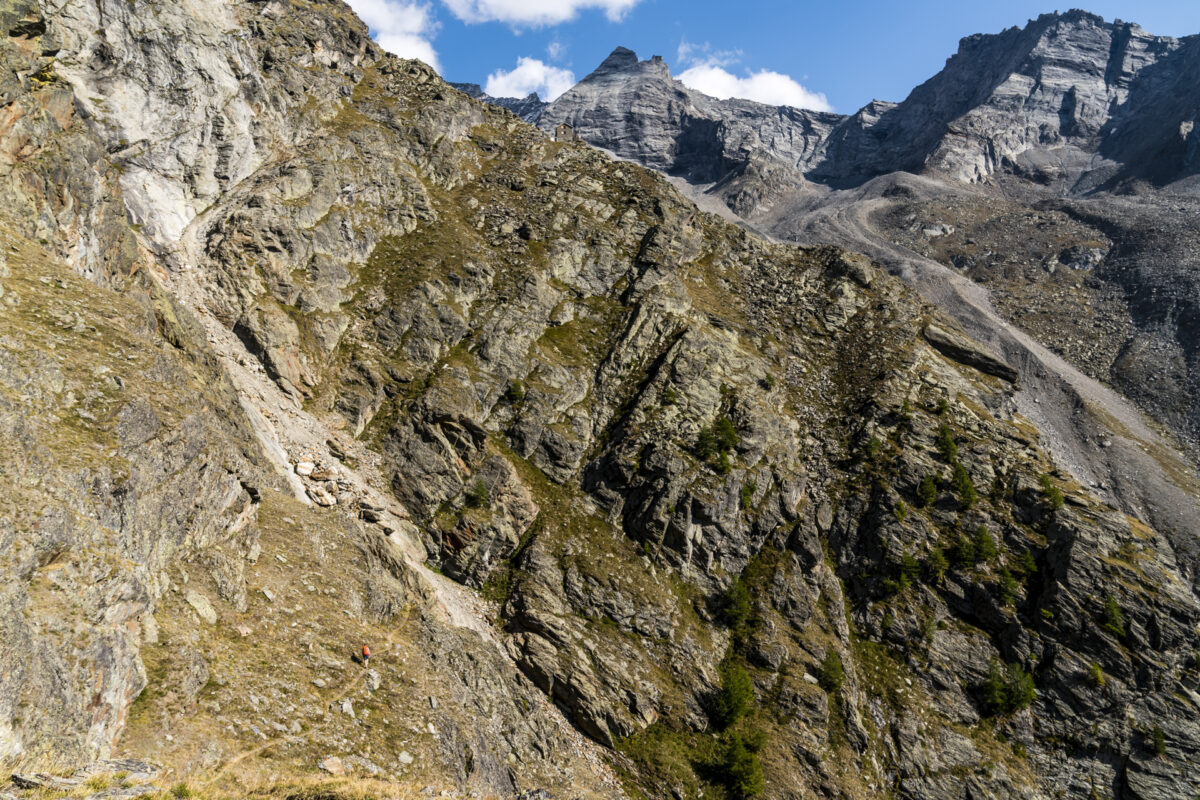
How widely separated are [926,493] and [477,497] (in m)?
37.5

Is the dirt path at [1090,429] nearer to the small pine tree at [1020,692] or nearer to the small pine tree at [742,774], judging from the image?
the small pine tree at [1020,692]

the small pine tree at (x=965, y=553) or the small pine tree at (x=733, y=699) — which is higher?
the small pine tree at (x=965, y=553)

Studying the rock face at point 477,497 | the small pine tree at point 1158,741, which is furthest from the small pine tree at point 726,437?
the small pine tree at point 1158,741

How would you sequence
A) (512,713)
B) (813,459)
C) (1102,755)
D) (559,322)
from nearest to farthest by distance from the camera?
1. (512,713)
2. (1102,755)
3. (813,459)
4. (559,322)

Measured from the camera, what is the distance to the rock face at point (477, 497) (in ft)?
64.2

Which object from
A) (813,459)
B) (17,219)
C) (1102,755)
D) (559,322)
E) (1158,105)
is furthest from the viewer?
(1158,105)

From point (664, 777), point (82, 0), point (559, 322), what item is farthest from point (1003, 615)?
point (82, 0)

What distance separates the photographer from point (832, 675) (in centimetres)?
3738

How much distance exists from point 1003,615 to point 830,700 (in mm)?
15323

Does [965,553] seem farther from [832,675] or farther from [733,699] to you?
[733,699]

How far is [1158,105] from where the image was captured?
186125mm

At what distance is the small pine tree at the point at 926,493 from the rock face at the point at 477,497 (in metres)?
0.26

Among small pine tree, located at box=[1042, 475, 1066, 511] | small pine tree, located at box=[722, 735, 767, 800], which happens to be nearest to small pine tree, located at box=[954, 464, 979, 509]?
small pine tree, located at box=[1042, 475, 1066, 511]

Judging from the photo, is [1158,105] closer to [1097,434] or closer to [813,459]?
[1097,434]
